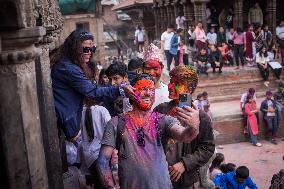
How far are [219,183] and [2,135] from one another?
3.64 m

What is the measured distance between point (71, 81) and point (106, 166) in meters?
1.02

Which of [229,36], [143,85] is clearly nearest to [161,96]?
[143,85]

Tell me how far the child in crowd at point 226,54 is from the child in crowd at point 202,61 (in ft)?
2.91

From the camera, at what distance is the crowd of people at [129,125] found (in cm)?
299

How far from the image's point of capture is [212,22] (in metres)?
20.7

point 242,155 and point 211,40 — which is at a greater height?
point 211,40

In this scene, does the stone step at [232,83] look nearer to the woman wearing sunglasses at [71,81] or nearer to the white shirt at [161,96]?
the white shirt at [161,96]

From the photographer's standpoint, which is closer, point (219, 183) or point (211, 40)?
point (219, 183)

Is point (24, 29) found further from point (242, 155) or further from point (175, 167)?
point (242, 155)

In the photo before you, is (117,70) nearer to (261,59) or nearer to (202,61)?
(202,61)

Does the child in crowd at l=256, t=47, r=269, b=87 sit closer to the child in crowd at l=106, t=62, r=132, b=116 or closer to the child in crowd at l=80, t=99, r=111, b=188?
the child in crowd at l=106, t=62, r=132, b=116

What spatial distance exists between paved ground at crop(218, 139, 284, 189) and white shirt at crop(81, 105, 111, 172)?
223 inches

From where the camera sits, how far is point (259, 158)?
10469 mm

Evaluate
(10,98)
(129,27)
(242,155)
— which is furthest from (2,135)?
(129,27)
